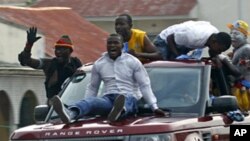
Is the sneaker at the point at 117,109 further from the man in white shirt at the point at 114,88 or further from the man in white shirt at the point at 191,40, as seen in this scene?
the man in white shirt at the point at 191,40

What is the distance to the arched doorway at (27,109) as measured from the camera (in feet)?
68.3

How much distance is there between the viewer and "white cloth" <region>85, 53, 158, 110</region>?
1023cm

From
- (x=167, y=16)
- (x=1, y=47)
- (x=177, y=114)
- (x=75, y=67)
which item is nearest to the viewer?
(x=177, y=114)

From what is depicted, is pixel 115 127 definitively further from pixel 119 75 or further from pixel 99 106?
pixel 119 75

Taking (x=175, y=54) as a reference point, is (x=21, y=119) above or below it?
below

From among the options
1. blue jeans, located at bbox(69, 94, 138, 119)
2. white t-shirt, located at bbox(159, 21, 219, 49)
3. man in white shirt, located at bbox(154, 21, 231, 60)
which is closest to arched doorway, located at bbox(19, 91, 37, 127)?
man in white shirt, located at bbox(154, 21, 231, 60)

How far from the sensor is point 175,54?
11453mm

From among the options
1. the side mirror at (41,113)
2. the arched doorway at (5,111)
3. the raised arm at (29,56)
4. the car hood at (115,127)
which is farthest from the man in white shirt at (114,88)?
the arched doorway at (5,111)

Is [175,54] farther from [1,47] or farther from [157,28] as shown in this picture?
[157,28]

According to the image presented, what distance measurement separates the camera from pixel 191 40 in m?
11.3

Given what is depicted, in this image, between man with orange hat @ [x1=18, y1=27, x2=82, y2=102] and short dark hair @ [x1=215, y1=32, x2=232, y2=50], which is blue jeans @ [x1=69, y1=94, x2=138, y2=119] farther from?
man with orange hat @ [x1=18, y1=27, x2=82, y2=102]

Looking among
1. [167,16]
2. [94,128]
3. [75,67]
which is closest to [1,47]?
[75,67]

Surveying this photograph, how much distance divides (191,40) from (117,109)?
2.14 metres

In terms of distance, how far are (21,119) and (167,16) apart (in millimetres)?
17062
